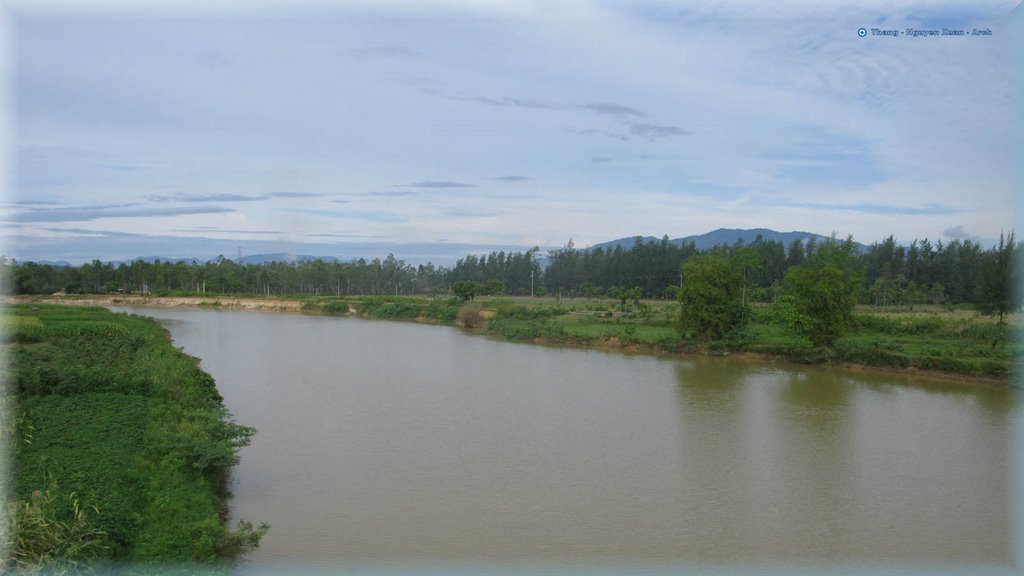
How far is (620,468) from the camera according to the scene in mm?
6473

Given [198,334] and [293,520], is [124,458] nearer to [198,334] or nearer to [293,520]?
[293,520]

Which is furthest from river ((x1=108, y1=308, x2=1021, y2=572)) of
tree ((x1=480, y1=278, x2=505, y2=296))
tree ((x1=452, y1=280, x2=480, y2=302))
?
tree ((x1=480, y1=278, x2=505, y2=296))

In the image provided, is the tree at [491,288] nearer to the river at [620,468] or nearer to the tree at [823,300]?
the tree at [823,300]

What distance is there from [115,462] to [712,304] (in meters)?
11.9

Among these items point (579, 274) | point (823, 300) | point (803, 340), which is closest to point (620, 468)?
point (803, 340)

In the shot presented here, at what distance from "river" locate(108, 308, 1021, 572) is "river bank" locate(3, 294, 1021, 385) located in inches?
29.8

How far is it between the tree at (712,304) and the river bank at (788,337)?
35cm

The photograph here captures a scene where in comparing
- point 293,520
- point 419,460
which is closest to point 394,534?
point 293,520

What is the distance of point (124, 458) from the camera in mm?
5016

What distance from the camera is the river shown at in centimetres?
479

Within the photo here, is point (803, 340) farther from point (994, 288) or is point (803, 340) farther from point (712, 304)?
point (994, 288)

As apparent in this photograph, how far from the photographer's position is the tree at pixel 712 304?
14438 millimetres

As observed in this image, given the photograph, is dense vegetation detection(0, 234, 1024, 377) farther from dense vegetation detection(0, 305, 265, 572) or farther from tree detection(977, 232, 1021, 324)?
dense vegetation detection(0, 305, 265, 572)

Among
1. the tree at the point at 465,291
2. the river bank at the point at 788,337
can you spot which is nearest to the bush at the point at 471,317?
the river bank at the point at 788,337
